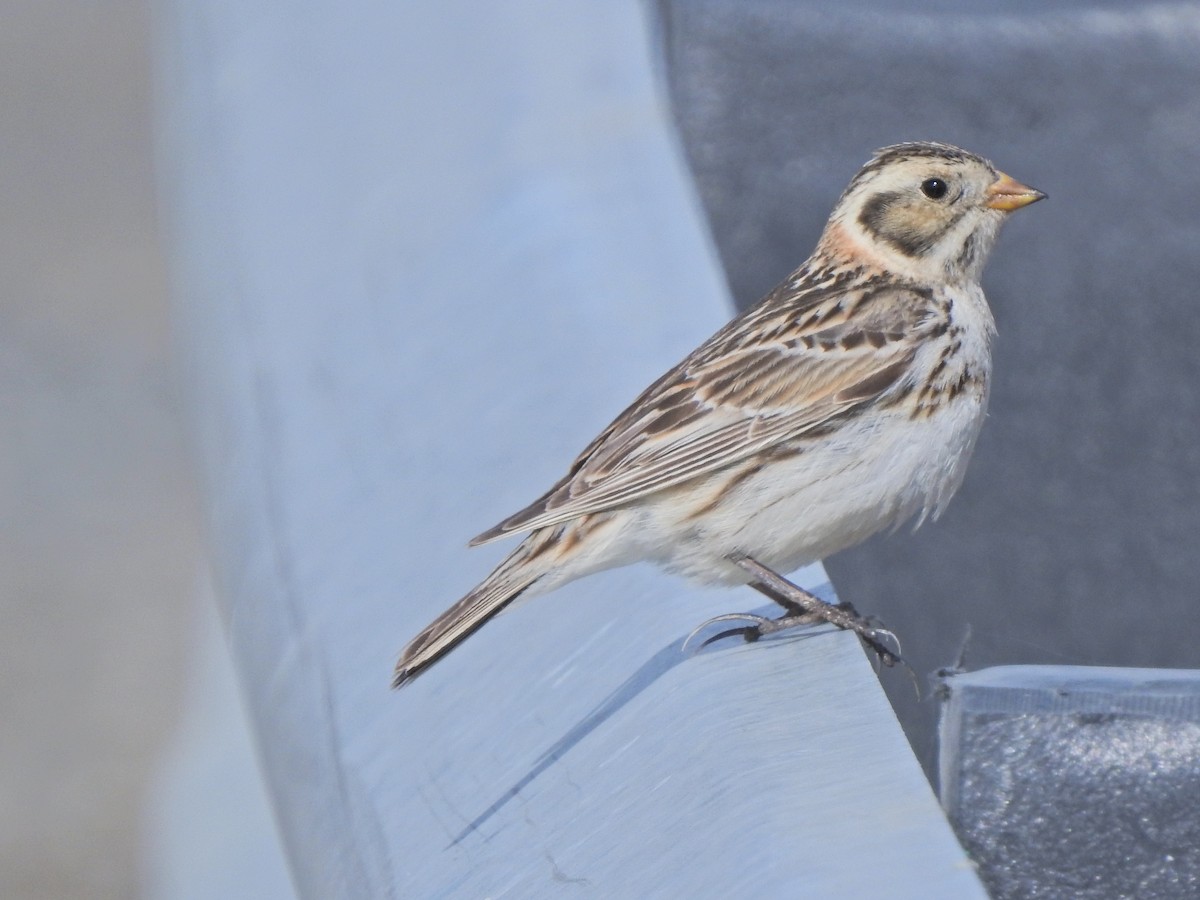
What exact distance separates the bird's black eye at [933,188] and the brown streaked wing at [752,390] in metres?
0.22

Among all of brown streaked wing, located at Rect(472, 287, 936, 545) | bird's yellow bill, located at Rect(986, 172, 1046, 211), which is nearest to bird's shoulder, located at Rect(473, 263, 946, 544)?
brown streaked wing, located at Rect(472, 287, 936, 545)

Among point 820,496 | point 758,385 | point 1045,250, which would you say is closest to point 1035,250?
point 1045,250

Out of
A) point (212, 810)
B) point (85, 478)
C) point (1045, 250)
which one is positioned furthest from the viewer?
point (85, 478)

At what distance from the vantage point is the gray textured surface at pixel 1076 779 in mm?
3617

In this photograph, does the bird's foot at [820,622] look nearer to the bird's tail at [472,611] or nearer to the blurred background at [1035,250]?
the bird's tail at [472,611]

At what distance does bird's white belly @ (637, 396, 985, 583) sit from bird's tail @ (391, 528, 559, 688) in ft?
1.14

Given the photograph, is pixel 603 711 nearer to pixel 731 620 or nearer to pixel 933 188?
pixel 731 620

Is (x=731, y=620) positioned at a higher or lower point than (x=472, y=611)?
lower

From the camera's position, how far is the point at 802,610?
12.5 feet

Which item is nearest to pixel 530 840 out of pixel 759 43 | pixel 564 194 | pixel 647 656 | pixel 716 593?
pixel 647 656

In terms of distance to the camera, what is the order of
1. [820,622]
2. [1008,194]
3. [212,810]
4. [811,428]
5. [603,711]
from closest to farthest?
[603,711], [820,622], [811,428], [1008,194], [212,810]

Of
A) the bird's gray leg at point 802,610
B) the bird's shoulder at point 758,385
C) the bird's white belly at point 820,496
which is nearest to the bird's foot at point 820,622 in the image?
the bird's gray leg at point 802,610

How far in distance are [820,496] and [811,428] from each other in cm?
18

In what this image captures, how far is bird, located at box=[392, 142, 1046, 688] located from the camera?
12.1 ft
